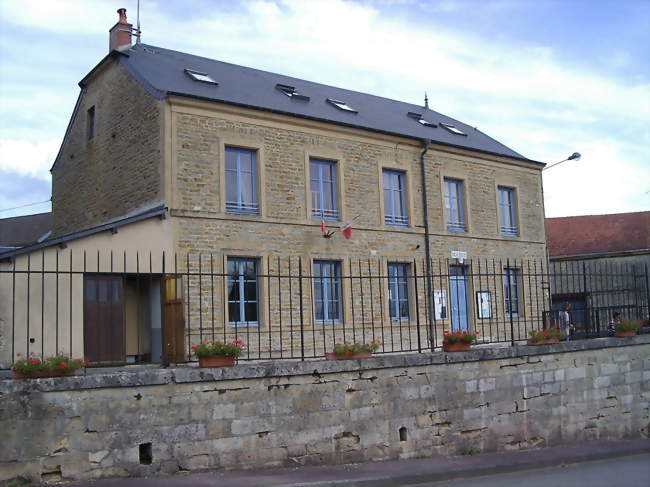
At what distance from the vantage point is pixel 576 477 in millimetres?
8789

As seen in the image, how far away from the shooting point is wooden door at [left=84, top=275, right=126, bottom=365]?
13289mm

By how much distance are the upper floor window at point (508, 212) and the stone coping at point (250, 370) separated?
10.1 metres

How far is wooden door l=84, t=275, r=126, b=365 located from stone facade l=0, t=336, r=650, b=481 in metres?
5.69

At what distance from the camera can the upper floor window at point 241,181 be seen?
1571 cm

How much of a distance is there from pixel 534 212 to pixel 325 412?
15.1 meters

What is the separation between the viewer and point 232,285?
15.3 meters

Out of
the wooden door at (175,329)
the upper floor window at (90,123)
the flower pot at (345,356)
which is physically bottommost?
the flower pot at (345,356)

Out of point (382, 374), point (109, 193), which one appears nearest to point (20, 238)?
point (109, 193)

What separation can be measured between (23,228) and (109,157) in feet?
74.3

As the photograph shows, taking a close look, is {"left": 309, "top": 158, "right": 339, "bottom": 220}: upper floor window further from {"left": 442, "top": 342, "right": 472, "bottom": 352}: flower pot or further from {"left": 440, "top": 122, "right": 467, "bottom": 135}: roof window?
{"left": 442, "top": 342, "right": 472, "bottom": 352}: flower pot

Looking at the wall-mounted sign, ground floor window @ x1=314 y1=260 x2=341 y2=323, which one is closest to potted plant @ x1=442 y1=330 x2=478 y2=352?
ground floor window @ x1=314 y1=260 x2=341 y2=323

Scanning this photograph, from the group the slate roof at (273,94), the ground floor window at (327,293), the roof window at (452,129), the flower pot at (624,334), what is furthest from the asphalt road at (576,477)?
the roof window at (452,129)

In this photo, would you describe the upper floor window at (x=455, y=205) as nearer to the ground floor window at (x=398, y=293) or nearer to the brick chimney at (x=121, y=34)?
the ground floor window at (x=398, y=293)

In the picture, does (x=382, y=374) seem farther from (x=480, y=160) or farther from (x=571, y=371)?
(x=480, y=160)
